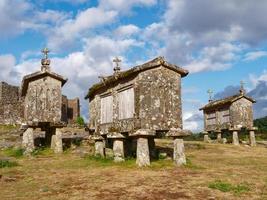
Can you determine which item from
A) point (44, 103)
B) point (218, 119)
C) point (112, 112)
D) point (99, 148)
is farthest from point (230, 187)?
point (218, 119)

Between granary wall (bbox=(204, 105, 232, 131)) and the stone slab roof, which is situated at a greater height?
the stone slab roof

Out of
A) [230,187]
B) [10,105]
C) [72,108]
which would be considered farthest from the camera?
[72,108]

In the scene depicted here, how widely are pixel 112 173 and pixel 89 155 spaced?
206 inches

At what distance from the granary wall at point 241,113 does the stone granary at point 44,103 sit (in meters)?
15.7

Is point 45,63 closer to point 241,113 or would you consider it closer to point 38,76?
point 38,76

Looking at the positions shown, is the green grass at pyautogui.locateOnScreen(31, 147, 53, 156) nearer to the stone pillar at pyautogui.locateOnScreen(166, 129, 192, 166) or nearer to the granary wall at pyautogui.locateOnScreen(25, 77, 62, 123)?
the granary wall at pyautogui.locateOnScreen(25, 77, 62, 123)

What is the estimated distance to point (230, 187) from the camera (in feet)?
34.9

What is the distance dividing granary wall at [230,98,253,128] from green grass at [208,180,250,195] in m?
19.5

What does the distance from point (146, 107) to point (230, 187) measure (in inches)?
199

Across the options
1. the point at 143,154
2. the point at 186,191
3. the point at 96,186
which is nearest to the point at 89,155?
the point at 143,154

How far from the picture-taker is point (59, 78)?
20203mm

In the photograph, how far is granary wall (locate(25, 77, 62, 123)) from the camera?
19.4m

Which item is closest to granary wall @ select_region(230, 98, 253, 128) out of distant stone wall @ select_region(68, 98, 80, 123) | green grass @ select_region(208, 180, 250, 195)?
green grass @ select_region(208, 180, 250, 195)

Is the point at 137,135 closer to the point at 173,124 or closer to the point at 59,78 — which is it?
the point at 173,124
